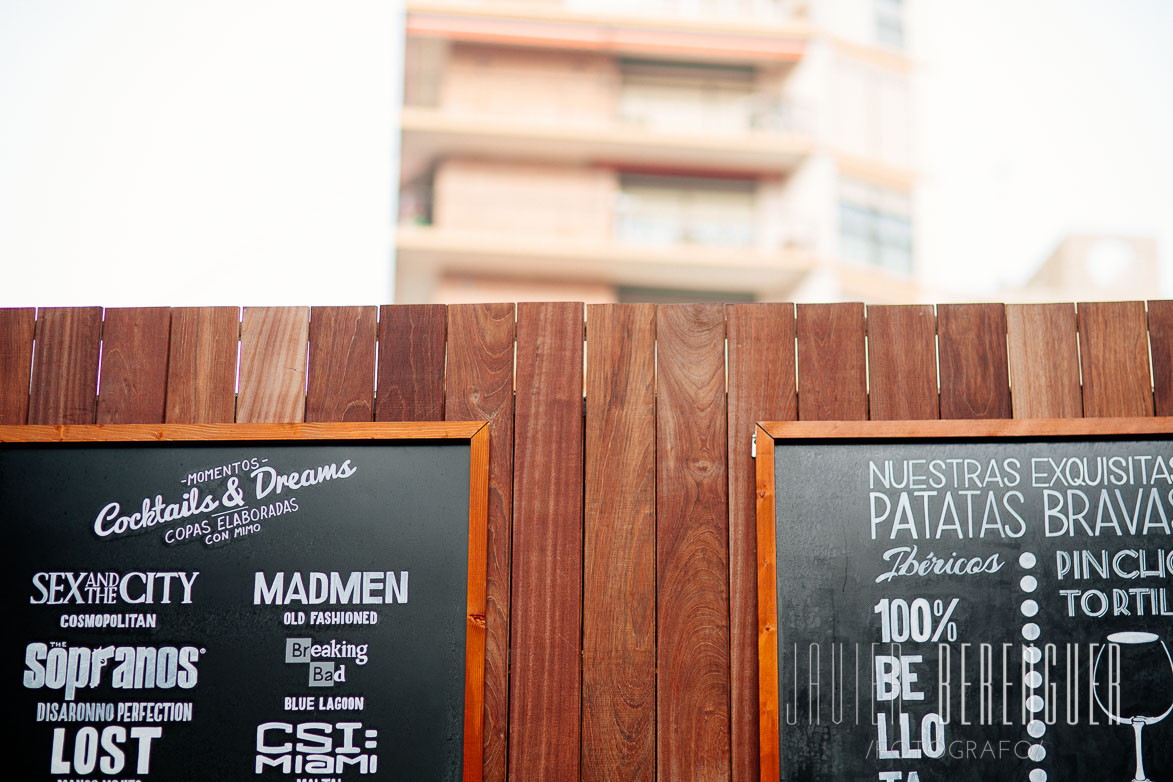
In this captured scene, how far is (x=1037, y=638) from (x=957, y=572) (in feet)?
0.98

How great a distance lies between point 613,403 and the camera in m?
3.51

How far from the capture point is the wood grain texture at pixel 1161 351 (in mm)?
3475

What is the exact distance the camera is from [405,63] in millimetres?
23812

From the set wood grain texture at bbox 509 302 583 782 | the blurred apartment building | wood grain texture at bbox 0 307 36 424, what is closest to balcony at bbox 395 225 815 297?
the blurred apartment building

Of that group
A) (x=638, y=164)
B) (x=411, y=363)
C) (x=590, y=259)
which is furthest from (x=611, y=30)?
(x=411, y=363)

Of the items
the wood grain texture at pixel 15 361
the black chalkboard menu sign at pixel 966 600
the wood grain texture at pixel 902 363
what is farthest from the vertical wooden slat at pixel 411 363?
the wood grain texture at pixel 902 363

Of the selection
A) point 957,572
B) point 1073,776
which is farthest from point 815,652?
point 1073,776

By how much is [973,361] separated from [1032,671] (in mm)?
960

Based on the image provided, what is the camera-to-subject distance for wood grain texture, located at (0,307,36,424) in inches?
142

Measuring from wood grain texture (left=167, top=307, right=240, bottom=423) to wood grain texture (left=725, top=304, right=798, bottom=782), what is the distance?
1616 millimetres

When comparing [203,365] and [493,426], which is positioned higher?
[203,365]

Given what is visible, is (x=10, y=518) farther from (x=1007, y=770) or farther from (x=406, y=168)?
(x=406, y=168)

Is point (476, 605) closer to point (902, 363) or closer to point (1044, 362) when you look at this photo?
point (902, 363)

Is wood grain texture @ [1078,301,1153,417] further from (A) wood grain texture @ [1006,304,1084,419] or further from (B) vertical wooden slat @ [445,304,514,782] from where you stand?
(B) vertical wooden slat @ [445,304,514,782]
